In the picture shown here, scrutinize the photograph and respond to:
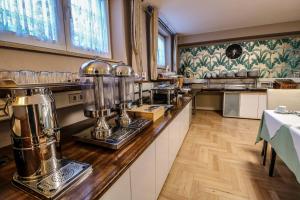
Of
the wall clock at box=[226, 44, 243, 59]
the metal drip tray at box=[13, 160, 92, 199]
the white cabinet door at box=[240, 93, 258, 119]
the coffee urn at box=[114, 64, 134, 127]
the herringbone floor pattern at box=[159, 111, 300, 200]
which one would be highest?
the wall clock at box=[226, 44, 243, 59]

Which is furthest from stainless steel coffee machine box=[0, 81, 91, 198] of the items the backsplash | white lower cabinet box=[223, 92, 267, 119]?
the backsplash

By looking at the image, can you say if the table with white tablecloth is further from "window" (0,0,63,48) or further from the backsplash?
the backsplash

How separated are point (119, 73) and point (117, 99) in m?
0.23

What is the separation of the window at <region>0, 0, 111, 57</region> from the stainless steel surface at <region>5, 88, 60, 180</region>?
0.79 metres

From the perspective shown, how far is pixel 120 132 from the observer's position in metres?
1.07

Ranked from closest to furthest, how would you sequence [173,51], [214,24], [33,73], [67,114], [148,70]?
[33,73] → [67,114] → [148,70] → [214,24] → [173,51]

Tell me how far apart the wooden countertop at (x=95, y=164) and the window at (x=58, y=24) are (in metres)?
0.88

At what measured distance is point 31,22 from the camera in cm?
125

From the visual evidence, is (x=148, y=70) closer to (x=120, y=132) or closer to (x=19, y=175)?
(x=120, y=132)

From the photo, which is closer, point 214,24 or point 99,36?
point 99,36

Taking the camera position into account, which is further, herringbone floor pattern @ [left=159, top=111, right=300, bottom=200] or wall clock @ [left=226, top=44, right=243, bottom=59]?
wall clock @ [left=226, top=44, right=243, bottom=59]

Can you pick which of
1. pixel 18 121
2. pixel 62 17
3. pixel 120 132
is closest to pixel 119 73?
pixel 120 132

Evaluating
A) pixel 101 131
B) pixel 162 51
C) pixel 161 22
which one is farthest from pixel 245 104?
pixel 101 131

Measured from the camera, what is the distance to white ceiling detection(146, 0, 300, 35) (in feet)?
9.11
